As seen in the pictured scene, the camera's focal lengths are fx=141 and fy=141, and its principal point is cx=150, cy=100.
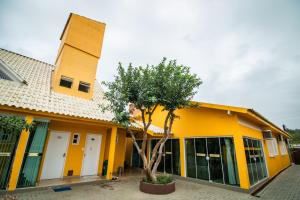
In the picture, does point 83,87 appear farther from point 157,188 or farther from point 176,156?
point 176,156

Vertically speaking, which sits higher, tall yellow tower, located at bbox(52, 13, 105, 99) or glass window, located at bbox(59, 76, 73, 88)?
tall yellow tower, located at bbox(52, 13, 105, 99)

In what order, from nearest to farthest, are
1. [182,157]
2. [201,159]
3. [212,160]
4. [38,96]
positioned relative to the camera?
[38,96]
[212,160]
[201,159]
[182,157]

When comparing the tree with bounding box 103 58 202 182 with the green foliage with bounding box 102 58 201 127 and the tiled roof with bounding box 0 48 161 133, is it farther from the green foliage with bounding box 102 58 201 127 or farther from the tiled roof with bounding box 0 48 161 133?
the tiled roof with bounding box 0 48 161 133

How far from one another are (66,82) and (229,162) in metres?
11.5

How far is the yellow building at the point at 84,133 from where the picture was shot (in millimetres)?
6340

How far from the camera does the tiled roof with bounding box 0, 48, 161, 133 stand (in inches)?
258

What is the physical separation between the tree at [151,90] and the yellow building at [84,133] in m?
1.58

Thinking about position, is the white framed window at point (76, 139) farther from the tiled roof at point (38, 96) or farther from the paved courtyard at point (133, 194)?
the paved courtyard at point (133, 194)

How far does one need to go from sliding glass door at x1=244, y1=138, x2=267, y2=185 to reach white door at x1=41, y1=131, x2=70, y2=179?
1078cm

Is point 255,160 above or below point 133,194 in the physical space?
above

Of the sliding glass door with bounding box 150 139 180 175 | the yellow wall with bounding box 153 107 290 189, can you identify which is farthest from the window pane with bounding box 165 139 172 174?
the yellow wall with bounding box 153 107 290 189

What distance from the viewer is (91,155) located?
31.9 ft

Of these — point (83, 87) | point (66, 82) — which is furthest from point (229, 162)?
point (66, 82)

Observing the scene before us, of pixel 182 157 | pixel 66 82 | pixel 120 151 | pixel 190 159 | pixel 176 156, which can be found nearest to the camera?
pixel 190 159
